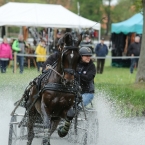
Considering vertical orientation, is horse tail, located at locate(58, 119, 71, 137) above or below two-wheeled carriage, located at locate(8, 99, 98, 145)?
above

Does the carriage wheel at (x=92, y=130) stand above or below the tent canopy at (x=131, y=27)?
below

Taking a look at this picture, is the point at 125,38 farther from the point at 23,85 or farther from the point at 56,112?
the point at 56,112

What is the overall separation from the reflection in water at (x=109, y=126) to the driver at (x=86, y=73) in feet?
2.99

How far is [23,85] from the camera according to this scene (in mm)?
15008

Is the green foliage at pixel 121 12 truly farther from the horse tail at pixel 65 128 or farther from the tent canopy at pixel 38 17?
the horse tail at pixel 65 128

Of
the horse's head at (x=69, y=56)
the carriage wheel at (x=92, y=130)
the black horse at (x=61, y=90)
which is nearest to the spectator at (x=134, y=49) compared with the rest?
the carriage wheel at (x=92, y=130)

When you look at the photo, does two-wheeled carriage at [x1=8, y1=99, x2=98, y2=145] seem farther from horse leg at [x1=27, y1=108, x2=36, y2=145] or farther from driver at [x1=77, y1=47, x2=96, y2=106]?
driver at [x1=77, y1=47, x2=96, y2=106]

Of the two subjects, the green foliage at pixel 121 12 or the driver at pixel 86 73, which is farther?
the green foliage at pixel 121 12

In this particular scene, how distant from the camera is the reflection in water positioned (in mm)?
10344

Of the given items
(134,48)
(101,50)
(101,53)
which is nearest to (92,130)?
(134,48)

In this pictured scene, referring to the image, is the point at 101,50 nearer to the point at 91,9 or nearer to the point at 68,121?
the point at 68,121

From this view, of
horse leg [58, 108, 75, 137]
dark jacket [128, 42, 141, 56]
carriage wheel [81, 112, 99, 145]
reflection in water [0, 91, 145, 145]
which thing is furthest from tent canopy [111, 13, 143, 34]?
horse leg [58, 108, 75, 137]

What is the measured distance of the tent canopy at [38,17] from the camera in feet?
81.1

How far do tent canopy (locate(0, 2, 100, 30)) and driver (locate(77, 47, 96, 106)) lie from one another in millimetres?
14465
